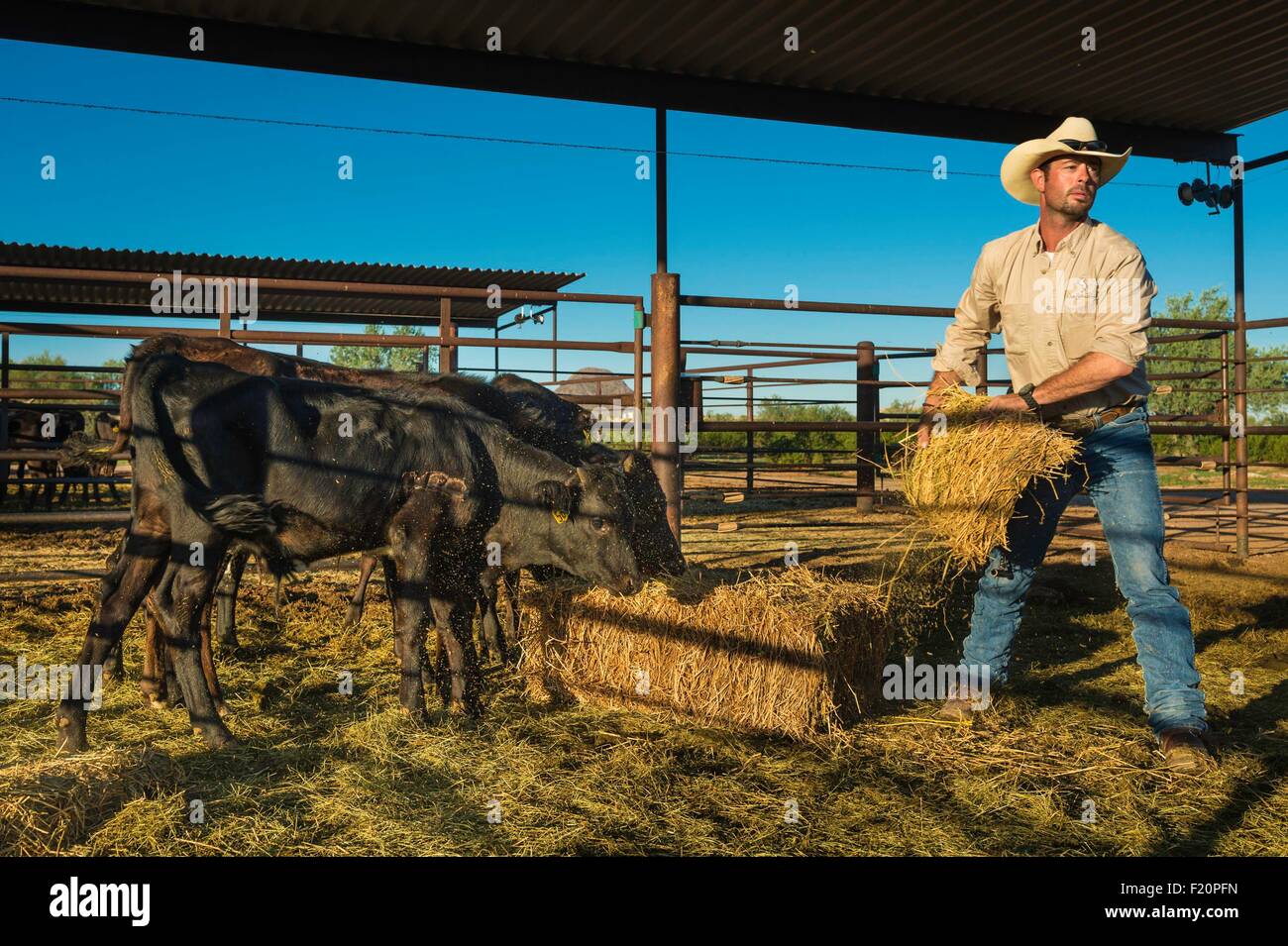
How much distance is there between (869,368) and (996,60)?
6.14 meters


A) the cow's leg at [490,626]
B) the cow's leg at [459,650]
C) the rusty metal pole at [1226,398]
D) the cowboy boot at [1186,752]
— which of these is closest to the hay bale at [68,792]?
the cow's leg at [459,650]

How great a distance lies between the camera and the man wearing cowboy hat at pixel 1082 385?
370 cm

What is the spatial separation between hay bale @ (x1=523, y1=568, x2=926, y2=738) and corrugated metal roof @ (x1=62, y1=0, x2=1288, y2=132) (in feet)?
12.5

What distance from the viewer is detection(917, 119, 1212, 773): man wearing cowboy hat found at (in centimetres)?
370

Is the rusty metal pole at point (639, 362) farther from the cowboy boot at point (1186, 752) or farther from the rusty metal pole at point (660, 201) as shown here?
the cowboy boot at point (1186, 752)

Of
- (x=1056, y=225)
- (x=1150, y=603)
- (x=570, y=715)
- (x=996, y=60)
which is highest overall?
(x=996, y=60)

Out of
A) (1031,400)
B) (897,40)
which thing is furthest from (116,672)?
(897,40)

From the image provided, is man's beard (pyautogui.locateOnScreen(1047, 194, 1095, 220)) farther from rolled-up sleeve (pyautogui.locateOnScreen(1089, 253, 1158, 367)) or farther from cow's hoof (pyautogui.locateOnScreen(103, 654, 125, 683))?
cow's hoof (pyautogui.locateOnScreen(103, 654, 125, 683))

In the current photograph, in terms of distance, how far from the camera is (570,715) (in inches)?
179

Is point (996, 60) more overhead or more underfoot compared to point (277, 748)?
more overhead

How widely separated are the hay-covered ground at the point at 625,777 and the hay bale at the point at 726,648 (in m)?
0.14
